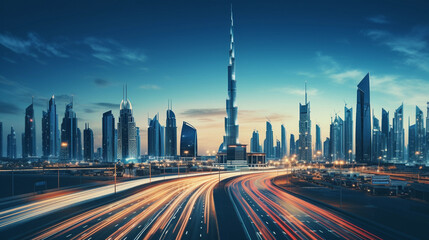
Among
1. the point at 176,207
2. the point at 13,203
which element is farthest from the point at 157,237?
the point at 13,203

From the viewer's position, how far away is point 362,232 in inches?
1272

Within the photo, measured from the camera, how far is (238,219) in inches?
1532

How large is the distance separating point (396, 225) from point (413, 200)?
26010mm

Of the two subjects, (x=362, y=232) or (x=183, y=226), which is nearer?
(x=362, y=232)

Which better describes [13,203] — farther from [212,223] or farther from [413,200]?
[413,200]

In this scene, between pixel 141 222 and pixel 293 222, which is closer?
pixel 141 222

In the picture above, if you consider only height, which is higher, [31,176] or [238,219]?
[238,219]

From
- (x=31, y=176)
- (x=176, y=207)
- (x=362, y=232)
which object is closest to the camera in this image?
(x=362, y=232)

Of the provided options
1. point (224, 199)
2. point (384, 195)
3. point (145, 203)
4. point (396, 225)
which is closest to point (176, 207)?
point (145, 203)

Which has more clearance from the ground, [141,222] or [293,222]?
[141,222]

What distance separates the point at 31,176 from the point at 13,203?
113043 millimetres

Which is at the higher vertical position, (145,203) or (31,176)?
(145,203)

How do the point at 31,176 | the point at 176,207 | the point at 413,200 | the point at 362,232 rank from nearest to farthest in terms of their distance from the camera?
the point at 362,232 < the point at 176,207 < the point at 413,200 < the point at 31,176

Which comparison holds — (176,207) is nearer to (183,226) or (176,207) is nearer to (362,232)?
(183,226)
